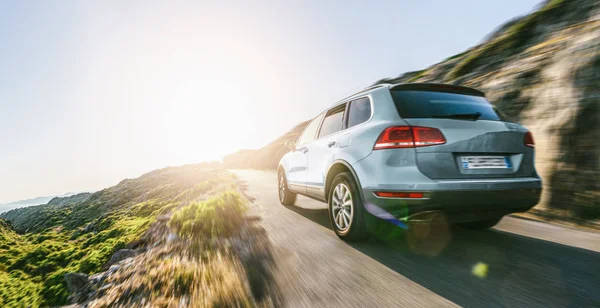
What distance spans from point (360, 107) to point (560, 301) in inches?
98.1

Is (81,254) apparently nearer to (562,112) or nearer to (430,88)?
(430,88)

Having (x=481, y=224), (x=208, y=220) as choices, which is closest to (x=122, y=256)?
(x=208, y=220)

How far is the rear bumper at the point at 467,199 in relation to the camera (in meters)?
2.58

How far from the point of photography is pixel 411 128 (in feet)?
9.07

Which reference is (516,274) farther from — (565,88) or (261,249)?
(565,88)

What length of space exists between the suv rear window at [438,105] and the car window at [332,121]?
41.2 inches

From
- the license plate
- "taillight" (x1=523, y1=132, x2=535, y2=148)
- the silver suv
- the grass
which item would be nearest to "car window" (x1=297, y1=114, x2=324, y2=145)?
the silver suv

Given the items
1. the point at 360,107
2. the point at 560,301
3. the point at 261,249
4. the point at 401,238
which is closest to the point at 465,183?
the point at 560,301

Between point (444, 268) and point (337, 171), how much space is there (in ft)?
5.33

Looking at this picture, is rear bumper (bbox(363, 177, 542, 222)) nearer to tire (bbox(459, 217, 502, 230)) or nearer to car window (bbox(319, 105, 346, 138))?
tire (bbox(459, 217, 502, 230))

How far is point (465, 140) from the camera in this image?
107 inches

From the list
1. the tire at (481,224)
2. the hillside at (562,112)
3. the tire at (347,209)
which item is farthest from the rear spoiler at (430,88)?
the hillside at (562,112)

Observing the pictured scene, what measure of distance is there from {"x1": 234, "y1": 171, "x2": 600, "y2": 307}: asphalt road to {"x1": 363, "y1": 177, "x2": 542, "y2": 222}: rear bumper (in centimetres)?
44

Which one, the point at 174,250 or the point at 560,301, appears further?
the point at 174,250
